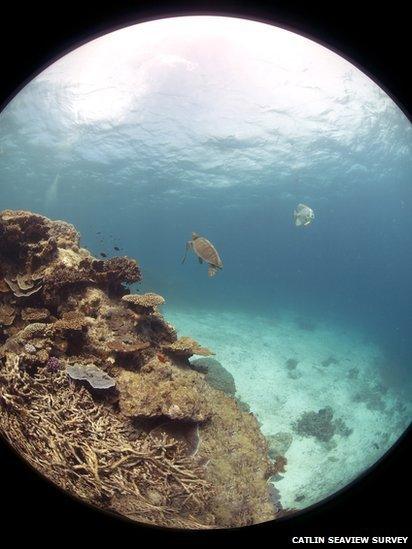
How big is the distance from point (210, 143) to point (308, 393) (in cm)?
2516

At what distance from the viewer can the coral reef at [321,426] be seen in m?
10.5

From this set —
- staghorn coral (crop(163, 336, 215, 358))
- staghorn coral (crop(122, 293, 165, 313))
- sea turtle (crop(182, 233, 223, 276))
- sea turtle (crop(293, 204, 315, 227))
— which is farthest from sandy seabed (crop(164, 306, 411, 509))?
sea turtle (crop(293, 204, 315, 227))

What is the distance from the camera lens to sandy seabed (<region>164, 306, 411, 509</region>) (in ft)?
23.2

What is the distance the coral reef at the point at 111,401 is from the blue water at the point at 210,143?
3273mm

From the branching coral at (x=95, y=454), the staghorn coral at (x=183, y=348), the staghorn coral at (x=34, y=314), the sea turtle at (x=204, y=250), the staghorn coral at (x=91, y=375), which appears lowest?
the branching coral at (x=95, y=454)

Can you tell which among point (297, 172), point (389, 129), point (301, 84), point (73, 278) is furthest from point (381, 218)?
point (73, 278)

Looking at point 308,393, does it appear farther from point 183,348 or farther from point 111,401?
point 111,401

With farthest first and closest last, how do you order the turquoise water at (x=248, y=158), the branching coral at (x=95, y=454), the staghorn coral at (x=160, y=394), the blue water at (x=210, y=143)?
the blue water at (x=210, y=143), the turquoise water at (x=248, y=158), the staghorn coral at (x=160, y=394), the branching coral at (x=95, y=454)

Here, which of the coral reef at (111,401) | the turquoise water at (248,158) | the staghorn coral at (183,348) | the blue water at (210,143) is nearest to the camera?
the coral reef at (111,401)

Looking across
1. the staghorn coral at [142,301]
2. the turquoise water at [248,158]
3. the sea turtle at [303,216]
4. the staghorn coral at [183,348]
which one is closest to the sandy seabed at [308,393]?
the turquoise water at [248,158]

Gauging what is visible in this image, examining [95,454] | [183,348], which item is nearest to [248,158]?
[183,348]

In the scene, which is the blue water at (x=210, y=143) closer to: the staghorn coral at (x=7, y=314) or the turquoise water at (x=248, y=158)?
the turquoise water at (x=248, y=158)

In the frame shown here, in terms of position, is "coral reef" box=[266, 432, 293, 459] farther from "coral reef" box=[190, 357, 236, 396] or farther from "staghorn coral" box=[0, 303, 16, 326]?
"staghorn coral" box=[0, 303, 16, 326]

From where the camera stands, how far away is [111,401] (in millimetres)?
5109
